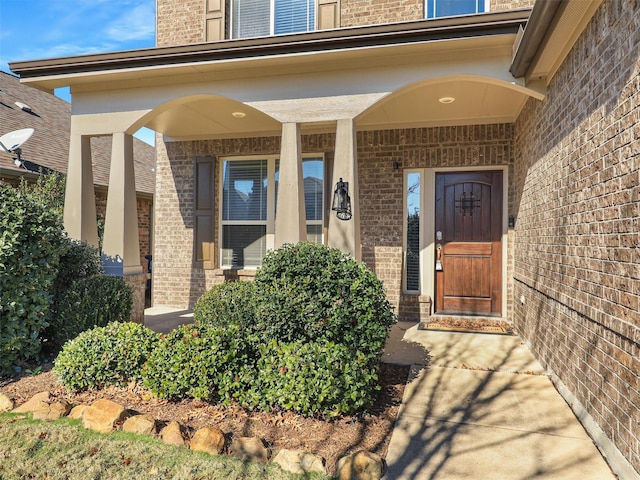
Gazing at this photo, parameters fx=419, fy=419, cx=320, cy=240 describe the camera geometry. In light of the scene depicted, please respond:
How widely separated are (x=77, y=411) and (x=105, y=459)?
0.74 metres

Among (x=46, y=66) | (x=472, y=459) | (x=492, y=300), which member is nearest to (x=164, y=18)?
(x=46, y=66)

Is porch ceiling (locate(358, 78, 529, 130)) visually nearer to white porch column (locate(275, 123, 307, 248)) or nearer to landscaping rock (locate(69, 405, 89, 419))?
white porch column (locate(275, 123, 307, 248))

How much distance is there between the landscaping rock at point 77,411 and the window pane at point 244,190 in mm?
4422

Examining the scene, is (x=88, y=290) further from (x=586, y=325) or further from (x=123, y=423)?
(x=586, y=325)

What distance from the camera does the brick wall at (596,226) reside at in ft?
7.49

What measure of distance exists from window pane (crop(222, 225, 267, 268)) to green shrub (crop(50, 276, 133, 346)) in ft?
8.86

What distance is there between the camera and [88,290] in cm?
431

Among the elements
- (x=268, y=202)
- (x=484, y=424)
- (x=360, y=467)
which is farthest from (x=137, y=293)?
(x=484, y=424)

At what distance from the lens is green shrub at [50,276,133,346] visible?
13.5ft

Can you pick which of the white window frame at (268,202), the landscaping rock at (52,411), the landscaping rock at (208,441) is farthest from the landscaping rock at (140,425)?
the white window frame at (268,202)

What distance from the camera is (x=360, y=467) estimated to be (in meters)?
2.32

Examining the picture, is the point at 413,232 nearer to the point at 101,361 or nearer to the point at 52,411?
the point at 101,361

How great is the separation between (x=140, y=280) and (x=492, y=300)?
194 inches

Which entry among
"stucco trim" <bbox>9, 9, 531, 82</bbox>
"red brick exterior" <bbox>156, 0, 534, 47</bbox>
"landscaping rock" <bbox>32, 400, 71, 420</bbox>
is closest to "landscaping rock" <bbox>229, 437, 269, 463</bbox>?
"landscaping rock" <bbox>32, 400, 71, 420</bbox>
